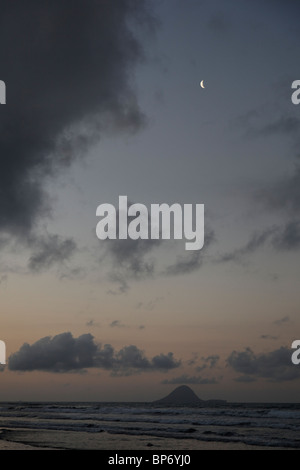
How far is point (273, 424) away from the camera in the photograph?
4831 cm

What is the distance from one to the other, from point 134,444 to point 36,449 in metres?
6.46
